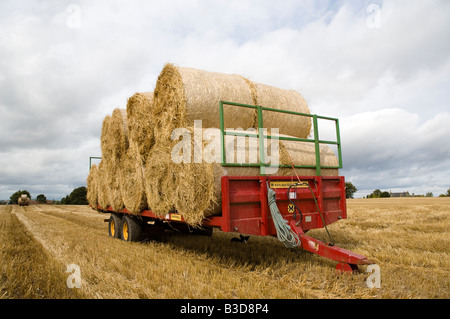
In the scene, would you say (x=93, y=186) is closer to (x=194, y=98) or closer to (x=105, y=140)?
(x=105, y=140)

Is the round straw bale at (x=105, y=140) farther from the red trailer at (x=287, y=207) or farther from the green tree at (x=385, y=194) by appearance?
the green tree at (x=385, y=194)

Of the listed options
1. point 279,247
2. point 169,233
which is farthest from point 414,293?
point 169,233

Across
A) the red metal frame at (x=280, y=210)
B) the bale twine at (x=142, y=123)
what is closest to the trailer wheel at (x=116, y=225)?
the bale twine at (x=142, y=123)

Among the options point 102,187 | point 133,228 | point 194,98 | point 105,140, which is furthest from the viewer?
point 102,187

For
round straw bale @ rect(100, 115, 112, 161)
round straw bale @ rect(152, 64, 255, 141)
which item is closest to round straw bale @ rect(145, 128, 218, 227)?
round straw bale @ rect(152, 64, 255, 141)

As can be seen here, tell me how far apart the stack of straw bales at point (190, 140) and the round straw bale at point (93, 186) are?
3.12 m

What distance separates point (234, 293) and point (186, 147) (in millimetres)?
2220

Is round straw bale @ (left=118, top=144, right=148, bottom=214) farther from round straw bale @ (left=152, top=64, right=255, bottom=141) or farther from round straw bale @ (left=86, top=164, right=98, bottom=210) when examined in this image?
round straw bale @ (left=86, top=164, right=98, bottom=210)

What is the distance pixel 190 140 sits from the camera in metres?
5.07

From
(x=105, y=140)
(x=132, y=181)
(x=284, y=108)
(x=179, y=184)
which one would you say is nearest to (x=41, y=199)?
(x=105, y=140)

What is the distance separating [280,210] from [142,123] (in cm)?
332

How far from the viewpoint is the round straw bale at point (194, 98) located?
18.1 feet

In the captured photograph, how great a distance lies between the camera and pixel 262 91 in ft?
21.6
